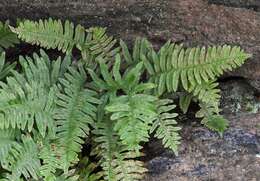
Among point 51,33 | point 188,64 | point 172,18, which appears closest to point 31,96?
point 51,33

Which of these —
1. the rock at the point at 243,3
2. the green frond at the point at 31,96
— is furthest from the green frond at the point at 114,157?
the rock at the point at 243,3

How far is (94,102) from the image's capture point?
4691 mm

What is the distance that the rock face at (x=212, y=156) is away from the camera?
4.72m

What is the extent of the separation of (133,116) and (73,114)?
60cm

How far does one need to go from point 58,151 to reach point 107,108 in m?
0.62

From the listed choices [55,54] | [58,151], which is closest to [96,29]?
[55,54]

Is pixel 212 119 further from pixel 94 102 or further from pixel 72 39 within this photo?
pixel 72 39

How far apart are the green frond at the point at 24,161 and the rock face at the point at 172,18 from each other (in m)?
1.48

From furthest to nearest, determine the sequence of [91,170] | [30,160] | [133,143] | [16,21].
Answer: [16,21] → [91,170] → [30,160] → [133,143]

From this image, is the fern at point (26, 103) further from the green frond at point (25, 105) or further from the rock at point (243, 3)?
the rock at point (243, 3)

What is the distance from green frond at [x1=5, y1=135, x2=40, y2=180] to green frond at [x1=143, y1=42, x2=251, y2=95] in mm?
1329

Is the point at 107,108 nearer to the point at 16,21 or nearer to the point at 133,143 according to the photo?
the point at 133,143

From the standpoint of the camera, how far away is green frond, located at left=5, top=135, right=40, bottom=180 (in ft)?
14.8

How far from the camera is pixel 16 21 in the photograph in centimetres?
537
